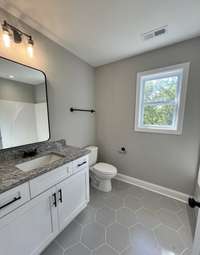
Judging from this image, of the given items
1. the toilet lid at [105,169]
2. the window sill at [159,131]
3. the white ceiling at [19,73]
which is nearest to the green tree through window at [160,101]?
the window sill at [159,131]

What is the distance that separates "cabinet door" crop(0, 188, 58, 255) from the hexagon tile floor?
0.25 meters

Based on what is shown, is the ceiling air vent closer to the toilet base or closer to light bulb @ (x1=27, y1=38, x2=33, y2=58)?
light bulb @ (x1=27, y1=38, x2=33, y2=58)

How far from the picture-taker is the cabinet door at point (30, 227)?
0.83m

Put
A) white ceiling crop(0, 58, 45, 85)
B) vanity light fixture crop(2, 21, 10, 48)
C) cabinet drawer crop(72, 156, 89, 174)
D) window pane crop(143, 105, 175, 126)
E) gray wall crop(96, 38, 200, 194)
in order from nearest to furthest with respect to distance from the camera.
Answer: vanity light fixture crop(2, 21, 10, 48) → white ceiling crop(0, 58, 45, 85) → cabinet drawer crop(72, 156, 89, 174) → gray wall crop(96, 38, 200, 194) → window pane crop(143, 105, 175, 126)

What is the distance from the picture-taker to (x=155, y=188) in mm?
2059

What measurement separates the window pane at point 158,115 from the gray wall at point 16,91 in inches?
71.0

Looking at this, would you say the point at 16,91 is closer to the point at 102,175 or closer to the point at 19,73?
the point at 19,73

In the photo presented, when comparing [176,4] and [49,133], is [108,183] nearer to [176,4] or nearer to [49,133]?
[49,133]

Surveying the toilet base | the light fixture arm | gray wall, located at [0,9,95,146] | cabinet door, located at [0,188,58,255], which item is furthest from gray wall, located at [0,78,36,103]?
the toilet base

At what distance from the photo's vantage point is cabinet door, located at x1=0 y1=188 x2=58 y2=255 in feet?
2.74

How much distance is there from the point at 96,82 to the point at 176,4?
1605mm

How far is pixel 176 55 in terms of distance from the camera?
169 centimetres

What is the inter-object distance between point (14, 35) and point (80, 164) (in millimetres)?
1588

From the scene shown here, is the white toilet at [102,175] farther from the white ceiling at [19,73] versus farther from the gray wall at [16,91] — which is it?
the white ceiling at [19,73]
